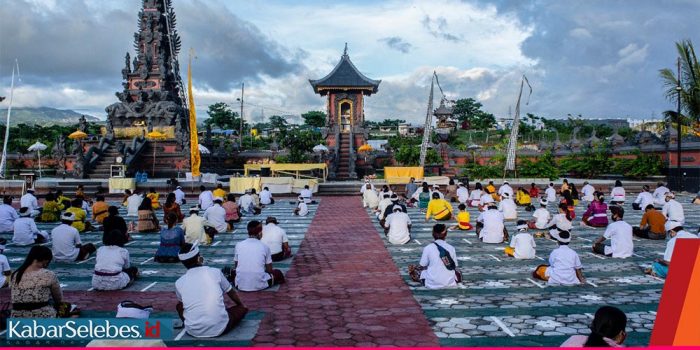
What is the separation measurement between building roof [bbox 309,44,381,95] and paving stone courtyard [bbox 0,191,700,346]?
108ft

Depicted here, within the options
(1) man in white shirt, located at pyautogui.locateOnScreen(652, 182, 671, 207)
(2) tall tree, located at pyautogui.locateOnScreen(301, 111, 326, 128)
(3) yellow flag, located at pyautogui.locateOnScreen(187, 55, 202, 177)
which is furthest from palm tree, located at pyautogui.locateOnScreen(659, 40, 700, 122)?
(2) tall tree, located at pyautogui.locateOnScreen(301, 111, 326, 128)

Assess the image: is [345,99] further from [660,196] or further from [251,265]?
[251,265]

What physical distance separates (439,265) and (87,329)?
5.18 metres

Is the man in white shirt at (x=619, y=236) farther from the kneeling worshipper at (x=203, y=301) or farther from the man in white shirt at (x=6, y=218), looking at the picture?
the man in white shirt at (x=6, y=218)

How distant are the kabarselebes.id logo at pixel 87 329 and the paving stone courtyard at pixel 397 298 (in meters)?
0.27

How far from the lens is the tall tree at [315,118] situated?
283 feet

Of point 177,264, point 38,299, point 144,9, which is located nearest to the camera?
point 38,299

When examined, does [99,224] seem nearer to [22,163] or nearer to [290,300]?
[290,300]

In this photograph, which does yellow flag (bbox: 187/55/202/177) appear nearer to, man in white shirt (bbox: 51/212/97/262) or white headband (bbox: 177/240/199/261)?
man in white shirt (bbox: 51/212/97/262)

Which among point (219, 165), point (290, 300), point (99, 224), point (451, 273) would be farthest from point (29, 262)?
Answer: point (219, 165)

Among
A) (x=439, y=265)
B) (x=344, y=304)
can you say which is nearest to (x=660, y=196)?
(x=439, y=265)

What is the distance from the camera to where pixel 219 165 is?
133 feet

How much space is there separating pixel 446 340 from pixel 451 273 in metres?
2.51

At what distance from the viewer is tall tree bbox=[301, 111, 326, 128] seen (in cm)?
8631
